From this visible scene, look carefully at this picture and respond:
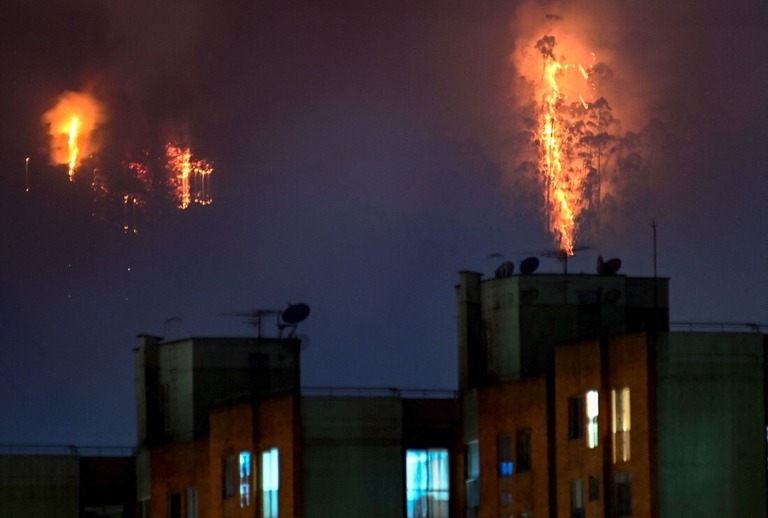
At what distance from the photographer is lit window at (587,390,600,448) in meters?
87.1

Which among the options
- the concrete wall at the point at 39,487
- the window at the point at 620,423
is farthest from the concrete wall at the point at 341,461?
the concrete wall at the point at 39,487

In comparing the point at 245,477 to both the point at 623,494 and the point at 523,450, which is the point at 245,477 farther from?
the point at 623,494

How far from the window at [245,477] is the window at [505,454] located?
11119 mm

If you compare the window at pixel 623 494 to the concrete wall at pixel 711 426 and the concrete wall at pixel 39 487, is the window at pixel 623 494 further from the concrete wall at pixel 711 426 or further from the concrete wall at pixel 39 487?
the concrete wall at pixel 39 487

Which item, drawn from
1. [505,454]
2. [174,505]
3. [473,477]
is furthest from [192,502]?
[505,454]

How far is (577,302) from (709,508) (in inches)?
757

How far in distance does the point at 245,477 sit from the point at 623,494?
20.5 meters

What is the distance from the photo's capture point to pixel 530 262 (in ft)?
337

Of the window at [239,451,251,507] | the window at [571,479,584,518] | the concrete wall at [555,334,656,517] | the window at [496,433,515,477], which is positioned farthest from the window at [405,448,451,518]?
the window at [571,479,584,518]

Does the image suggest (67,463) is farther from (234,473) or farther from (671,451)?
(671,451)

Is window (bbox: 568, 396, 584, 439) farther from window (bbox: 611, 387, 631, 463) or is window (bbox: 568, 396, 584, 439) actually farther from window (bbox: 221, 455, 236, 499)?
window (bbox: 221, 455, 236, 499)

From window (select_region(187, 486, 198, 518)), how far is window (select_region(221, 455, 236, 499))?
462cm

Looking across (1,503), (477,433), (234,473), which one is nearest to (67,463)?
(1,503)

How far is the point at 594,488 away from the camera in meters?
→ 87.4
